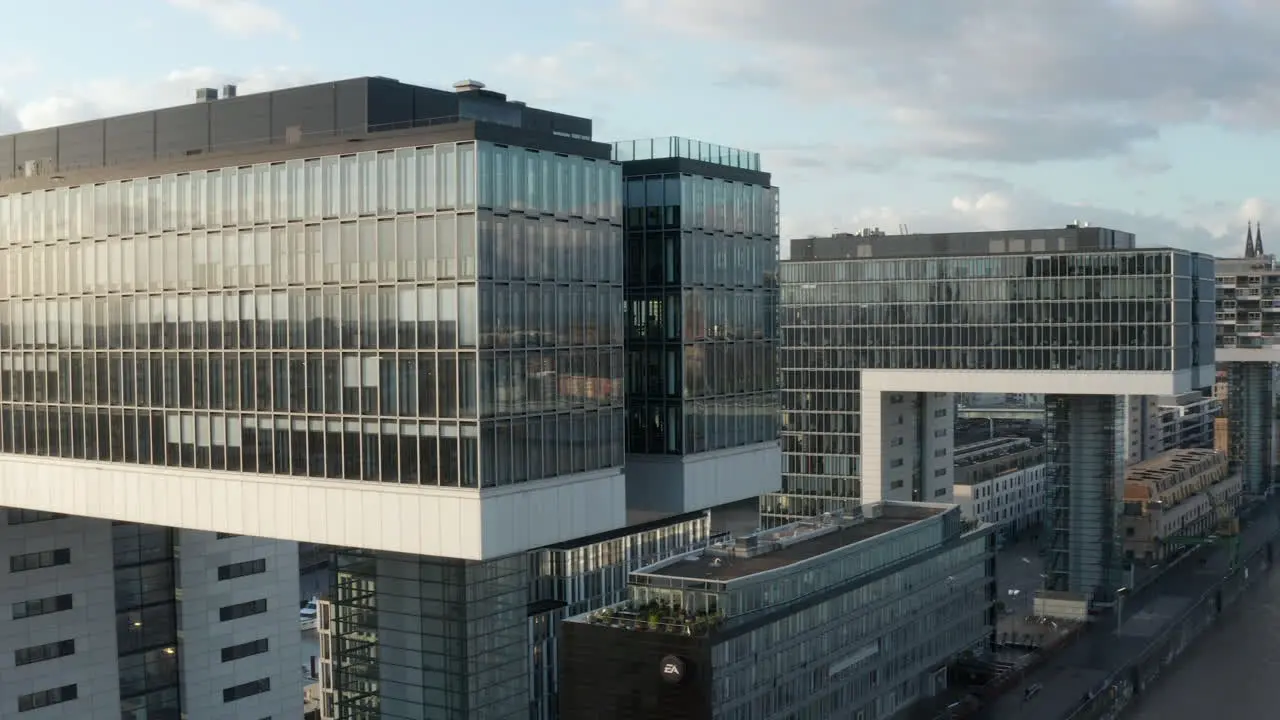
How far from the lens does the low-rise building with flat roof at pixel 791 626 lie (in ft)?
254

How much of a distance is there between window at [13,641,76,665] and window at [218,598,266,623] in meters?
9.82

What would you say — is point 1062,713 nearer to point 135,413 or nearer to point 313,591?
point 135,413

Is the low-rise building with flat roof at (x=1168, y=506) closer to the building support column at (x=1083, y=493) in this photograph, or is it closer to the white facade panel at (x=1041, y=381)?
the building support column at (x=1083, y=493)

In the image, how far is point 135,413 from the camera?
2238 inches

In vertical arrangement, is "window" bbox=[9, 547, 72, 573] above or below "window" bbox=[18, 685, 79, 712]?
above

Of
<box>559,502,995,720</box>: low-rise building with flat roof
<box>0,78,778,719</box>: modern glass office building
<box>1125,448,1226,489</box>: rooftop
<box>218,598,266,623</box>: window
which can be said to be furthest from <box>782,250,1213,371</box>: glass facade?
<box>0,78,778,719</box>: modern glass office building

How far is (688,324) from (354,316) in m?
13.9

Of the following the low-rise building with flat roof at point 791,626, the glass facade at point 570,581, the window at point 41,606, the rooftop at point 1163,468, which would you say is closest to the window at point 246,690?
the window at point 41,606

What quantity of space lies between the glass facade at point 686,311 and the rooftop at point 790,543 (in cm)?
2527

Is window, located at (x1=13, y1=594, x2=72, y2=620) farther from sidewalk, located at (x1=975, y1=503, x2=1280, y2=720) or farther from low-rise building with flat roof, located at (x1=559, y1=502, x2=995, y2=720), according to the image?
sidewalk, located at (x1=975, y1=503, x2=1280, y2=720)

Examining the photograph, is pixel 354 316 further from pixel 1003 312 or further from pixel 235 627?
pixel 1003 312

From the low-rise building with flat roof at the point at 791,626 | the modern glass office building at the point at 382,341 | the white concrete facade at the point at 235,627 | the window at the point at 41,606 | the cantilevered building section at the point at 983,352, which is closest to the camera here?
the modern glass office building at the point at 382,341

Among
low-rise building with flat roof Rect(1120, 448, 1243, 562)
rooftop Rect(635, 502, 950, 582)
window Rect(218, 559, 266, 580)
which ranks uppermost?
window Rect(218, 559, 266, 580)

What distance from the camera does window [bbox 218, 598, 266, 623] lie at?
80.7 meters
